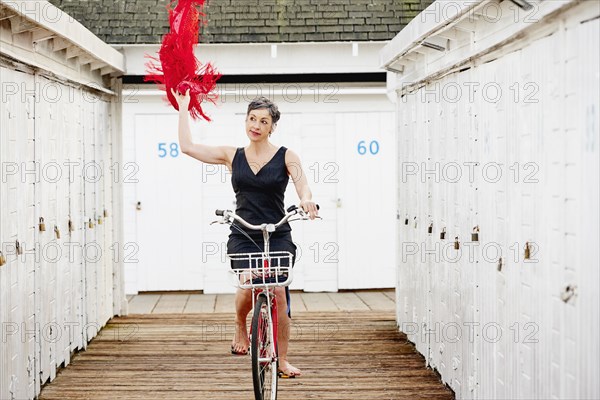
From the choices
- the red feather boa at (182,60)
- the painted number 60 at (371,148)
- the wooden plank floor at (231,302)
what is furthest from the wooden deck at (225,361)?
the painted number 60 at (371,148)

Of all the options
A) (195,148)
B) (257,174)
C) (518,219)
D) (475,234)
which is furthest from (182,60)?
(518,219)

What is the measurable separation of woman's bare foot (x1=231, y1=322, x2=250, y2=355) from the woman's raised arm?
0.96m

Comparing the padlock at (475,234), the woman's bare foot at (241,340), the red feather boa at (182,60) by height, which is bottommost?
the woman's bare foot at (241,340)

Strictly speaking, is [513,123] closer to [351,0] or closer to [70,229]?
[70,229]

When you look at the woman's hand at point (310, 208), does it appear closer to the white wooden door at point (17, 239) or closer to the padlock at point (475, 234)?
the padlock at point (475, 234)

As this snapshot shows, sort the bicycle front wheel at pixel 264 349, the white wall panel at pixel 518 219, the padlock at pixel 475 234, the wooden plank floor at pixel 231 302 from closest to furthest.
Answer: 1. the white wall panel at pixel 518 219
2. the bicycle front wheel at pixel 264 349
3. the padlock at pixel 475 234
4. the wooden plank floor at pixel 231 302

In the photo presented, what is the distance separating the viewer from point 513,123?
5.25 metres

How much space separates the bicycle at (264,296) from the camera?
17.3 ft

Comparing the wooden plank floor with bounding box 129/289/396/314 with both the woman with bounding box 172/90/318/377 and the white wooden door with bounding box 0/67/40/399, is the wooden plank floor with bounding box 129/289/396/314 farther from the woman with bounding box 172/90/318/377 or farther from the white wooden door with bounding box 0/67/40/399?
the woman with bounding box 172/90/318/377

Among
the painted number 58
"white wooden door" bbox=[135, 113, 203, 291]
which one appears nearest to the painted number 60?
"white wooden door" bbox=[135, 113, 203, 291]

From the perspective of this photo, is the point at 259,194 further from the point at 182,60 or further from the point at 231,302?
the point at 231,302

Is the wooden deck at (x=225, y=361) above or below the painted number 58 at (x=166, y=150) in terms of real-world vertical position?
below

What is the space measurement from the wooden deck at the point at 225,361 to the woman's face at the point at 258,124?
1745 mm

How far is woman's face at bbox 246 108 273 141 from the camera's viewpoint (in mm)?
5871
